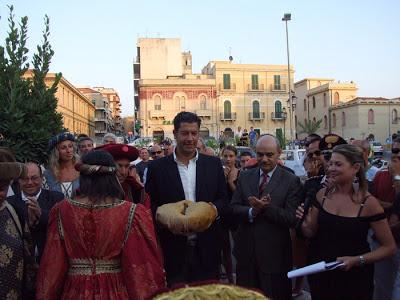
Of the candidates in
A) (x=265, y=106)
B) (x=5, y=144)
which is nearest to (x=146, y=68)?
(x=265, y=106)

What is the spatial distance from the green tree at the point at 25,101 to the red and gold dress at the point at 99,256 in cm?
362

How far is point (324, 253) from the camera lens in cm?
375

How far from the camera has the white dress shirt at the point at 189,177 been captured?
4242 millimetres

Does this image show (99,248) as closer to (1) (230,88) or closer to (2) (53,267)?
(2) (53,267)

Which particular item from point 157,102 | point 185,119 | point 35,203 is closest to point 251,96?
point 157,102

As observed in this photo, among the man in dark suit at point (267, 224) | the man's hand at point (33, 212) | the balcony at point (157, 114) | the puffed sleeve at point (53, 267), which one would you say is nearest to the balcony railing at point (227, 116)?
the balcony at point (157, 114)

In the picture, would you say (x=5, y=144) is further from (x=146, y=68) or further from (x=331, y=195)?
(x=146, y=68)

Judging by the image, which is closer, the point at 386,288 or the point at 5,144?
the point at 386,288

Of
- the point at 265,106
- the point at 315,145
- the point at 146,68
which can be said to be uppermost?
the point at 146,68

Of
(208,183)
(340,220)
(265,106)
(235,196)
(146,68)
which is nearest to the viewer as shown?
(340,220)

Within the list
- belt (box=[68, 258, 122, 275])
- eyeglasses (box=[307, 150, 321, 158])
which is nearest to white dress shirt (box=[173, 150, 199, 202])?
belt (box=[68, 258, 122, 275])

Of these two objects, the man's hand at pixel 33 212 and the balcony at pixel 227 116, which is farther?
the balcony at pixel 227 116

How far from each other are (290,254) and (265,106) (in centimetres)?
5608

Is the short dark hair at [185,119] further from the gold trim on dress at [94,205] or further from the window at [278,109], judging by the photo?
the window at [278,109]
